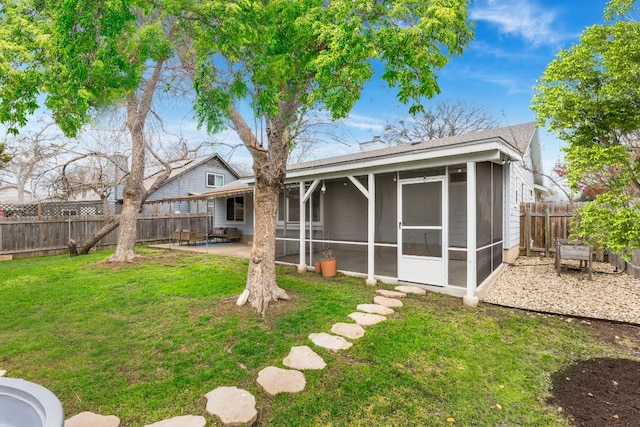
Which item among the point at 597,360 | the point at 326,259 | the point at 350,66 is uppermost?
the point at 350,66

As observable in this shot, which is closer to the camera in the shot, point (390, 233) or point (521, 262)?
point (521, 262)

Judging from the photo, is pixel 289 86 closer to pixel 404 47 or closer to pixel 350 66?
pixel 350 66

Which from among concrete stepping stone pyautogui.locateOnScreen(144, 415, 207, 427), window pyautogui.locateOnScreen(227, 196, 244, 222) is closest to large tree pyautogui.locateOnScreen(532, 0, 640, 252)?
concrete stepping stone pyautogui.locateOnScreen(144, 415, 207, 427)

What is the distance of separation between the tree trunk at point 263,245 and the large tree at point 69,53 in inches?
90.6

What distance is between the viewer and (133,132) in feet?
30.7

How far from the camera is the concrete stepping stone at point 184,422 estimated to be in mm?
2322

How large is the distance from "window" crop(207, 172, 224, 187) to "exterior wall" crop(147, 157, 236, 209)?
21cm

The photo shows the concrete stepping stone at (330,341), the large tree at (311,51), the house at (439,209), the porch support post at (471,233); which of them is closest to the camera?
the large tree at (311,51)

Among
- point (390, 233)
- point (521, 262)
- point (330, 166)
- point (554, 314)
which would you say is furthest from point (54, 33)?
point (521, 262)

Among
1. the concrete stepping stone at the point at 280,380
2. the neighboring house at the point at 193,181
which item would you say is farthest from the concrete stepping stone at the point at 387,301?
the neighboring house at the point at 193,181

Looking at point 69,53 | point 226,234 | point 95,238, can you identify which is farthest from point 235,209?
point 69,53

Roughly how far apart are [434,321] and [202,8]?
16.2 ft

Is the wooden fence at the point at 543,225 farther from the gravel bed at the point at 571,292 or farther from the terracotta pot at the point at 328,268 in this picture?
the terracotta pot at the point at 328,268

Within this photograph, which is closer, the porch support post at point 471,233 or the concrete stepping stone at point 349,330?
the concrete stepping stone at point 349,330
